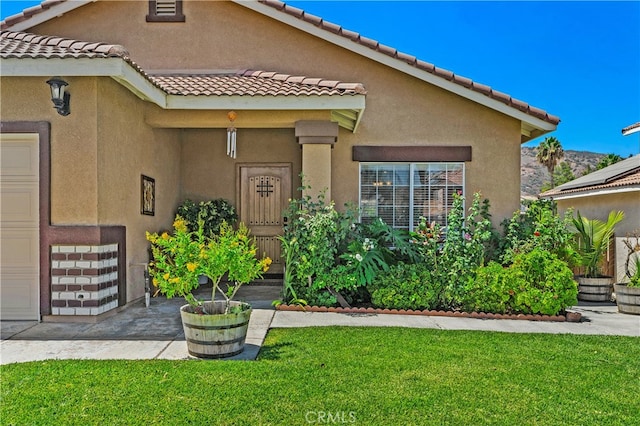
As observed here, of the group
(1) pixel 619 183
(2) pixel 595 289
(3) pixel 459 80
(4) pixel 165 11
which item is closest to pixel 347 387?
(3) pixel 459 80

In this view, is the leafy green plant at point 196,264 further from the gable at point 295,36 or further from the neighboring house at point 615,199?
the neighboring house at point 615,199

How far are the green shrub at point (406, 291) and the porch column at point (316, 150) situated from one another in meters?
1.89

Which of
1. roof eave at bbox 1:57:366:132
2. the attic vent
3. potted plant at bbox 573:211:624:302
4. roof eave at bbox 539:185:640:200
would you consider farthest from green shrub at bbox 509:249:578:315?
the attic vent

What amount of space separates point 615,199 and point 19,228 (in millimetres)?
14085

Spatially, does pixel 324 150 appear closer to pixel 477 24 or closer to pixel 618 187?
pixel 477 24

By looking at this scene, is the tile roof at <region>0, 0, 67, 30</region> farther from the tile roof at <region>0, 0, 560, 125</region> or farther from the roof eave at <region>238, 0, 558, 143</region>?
the roof eave at <region>238, 0, 558, 143</region>

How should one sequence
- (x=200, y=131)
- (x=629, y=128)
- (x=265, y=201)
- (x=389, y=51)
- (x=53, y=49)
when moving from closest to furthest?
(x=53, y=49) → (x=389, y=51) → (x=200, y=131) → (x=265, y=201) → (x=629, y=128)

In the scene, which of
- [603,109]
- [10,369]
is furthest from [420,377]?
[603,109]

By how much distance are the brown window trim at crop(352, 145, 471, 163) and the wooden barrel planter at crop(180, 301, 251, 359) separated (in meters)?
5.34

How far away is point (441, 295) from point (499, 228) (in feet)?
9.27

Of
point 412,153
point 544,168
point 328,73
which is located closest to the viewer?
point 412,153

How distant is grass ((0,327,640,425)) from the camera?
3.67 metres

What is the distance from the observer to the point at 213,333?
4.96m

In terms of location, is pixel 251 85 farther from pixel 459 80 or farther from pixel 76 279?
pixel 76 279
